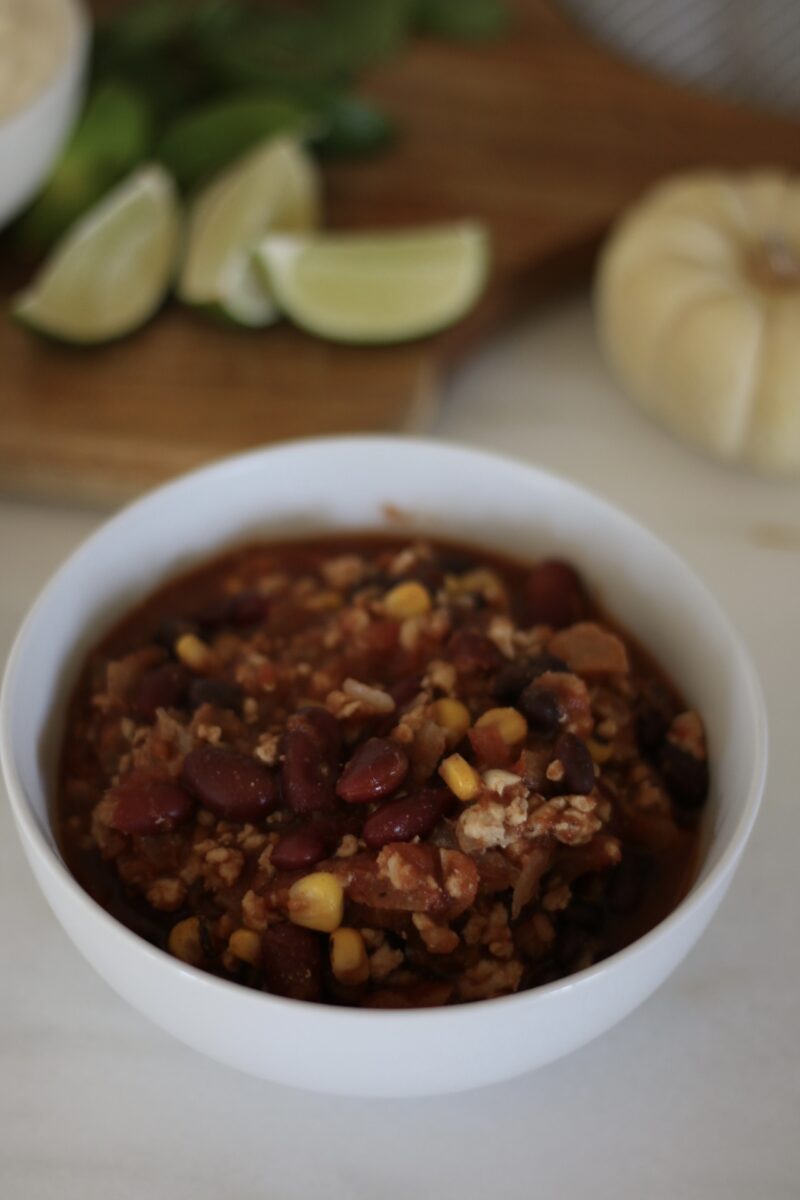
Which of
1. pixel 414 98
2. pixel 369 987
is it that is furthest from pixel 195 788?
pixel 414 98

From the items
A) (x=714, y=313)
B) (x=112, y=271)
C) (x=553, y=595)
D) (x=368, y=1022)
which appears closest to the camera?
(x=368, y=1022)

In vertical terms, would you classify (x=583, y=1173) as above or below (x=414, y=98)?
below

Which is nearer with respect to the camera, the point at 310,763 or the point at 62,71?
the point at 310,763

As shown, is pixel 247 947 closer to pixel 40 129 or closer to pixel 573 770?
pixel 573 770

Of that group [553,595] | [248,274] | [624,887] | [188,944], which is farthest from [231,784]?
[248,274]

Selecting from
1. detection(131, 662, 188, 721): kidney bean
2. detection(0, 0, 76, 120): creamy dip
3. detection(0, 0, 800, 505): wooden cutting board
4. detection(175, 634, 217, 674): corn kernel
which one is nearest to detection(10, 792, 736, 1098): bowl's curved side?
detection(131, 662, 188, 721): kidney bean

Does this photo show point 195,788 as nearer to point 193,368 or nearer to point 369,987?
point 369,987

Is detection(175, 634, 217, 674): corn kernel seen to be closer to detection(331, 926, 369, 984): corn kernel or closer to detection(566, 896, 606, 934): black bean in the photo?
detection(331, 926, 369, 984): corn kernel
